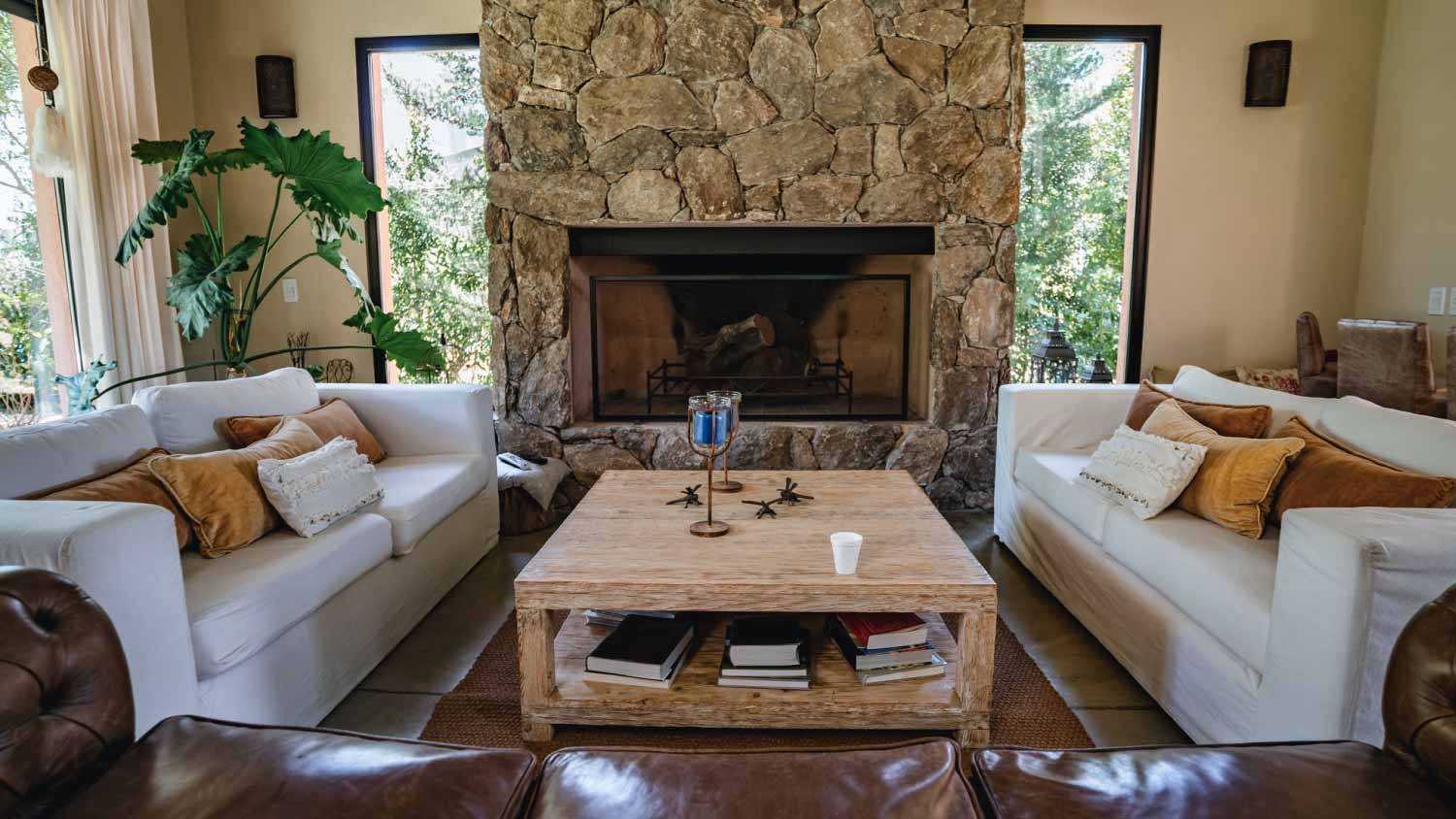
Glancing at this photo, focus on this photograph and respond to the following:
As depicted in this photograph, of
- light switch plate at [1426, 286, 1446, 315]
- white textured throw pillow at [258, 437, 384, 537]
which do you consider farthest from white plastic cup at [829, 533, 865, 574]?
light switch plate at [1426, 286, 1446, 315]

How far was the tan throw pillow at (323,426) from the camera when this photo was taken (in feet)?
7.86

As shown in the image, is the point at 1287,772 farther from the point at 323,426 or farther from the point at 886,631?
the point at 323,426

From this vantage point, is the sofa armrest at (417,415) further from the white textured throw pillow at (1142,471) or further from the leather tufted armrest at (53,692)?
the white textured throw pillow at (1142,471)

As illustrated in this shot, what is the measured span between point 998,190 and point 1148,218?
97 centimetres

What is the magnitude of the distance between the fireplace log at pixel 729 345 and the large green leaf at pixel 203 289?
6.45 feet

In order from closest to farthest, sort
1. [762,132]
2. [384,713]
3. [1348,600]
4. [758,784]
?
[758,784]
[1348,600]
[384,713]
[762,132]

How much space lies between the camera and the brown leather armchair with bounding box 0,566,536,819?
3.14 ft

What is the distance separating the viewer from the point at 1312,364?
3.69m

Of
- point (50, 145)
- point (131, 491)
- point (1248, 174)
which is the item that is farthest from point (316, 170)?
point (1248, 174)

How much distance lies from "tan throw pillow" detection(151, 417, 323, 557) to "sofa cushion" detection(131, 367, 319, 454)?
28 cm

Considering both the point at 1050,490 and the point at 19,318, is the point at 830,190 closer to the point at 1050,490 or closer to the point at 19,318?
the point at 1050,490

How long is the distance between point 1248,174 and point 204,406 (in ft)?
15.1

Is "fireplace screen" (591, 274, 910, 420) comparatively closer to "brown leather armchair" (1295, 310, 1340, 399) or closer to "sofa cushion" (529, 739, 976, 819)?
"brown leather armchair" (1295, 310, 1340, 399)

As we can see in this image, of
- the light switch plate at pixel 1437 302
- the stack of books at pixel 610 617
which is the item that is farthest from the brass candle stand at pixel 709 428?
the light switch plate at pixel 1437 302
